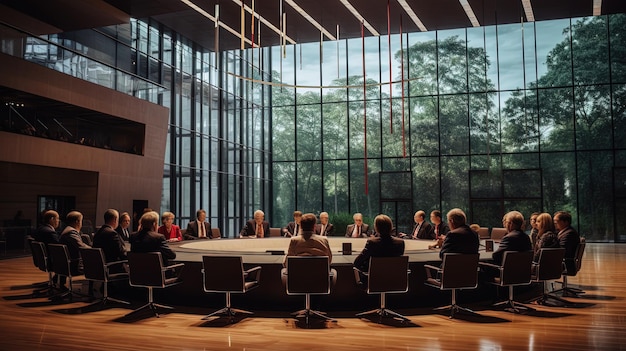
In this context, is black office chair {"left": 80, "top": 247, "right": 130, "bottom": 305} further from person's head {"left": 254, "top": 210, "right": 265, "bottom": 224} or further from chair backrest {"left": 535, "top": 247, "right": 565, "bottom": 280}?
chair backrest {"left": 535, "top": 247, "right": 565, "bottom": 280}

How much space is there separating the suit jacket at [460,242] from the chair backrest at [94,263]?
155 inches

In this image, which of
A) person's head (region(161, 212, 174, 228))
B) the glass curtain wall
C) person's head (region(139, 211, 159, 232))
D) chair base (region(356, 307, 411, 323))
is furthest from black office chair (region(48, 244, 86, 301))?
the glass curtain wall

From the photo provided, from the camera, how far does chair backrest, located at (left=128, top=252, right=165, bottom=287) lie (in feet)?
18.7

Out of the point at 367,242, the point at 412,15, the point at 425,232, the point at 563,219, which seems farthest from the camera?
the point at 412,15

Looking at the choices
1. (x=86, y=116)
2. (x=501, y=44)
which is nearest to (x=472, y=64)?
(x=501, y=44)

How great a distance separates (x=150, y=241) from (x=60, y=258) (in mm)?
1582

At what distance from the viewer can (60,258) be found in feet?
21.7

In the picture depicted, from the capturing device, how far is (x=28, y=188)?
13.3 meters

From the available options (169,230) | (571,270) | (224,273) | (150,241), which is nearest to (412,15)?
(169,230)

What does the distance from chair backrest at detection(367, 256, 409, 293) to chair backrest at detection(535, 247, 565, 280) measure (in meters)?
1.89

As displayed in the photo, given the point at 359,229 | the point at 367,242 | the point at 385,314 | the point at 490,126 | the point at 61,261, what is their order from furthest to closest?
the point at 490,126 → the point at 359,229 → the point at 61,261 → the point at 385,314 → the point at 367,242

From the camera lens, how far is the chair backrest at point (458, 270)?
554cm

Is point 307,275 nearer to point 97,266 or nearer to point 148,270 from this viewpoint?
point 148,270

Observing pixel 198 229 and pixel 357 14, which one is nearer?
pixel 198 229
